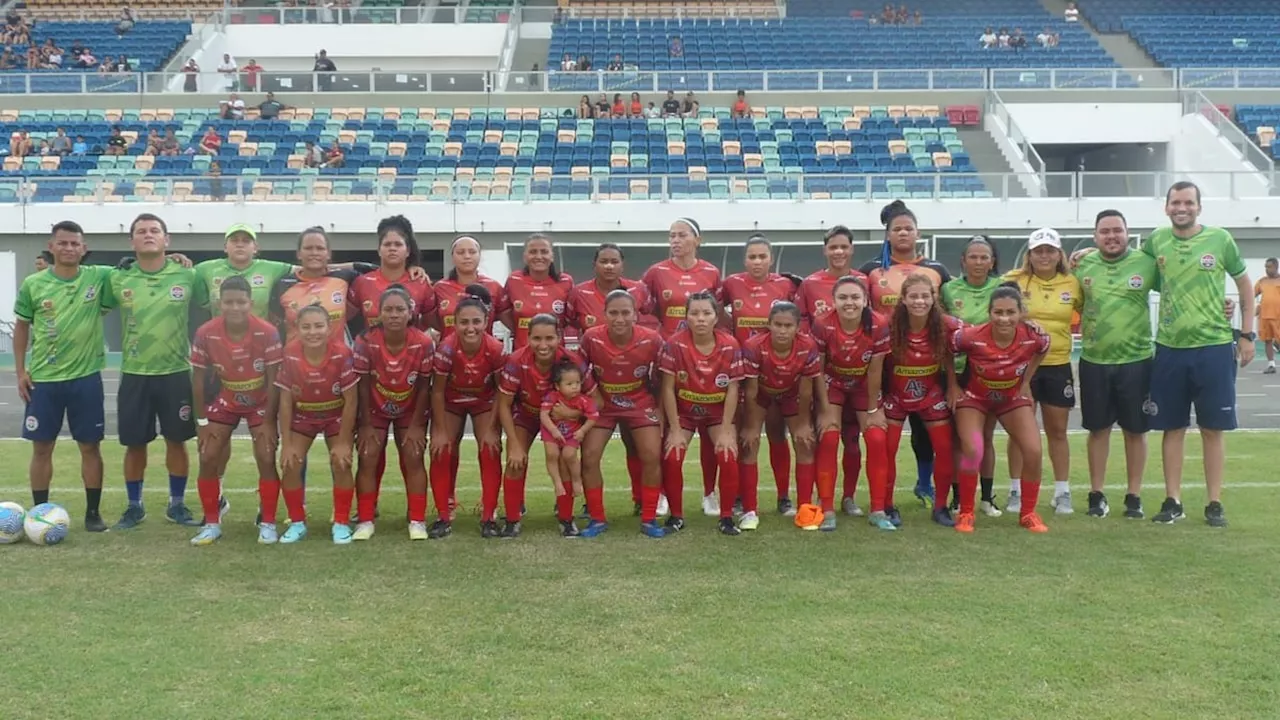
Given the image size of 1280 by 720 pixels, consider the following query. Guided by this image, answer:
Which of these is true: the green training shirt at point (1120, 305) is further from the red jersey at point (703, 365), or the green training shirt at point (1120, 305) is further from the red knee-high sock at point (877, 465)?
the red jersey at point (703, 365)

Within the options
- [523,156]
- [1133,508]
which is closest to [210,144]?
[523,156]

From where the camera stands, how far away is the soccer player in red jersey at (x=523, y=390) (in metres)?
6.23

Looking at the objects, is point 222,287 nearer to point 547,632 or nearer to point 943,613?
point 547,632

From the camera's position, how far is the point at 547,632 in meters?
4.47

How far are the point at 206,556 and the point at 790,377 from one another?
3.41m

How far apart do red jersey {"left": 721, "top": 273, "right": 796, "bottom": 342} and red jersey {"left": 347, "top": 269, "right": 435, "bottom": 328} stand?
1960 mm

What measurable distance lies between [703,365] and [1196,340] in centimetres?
295

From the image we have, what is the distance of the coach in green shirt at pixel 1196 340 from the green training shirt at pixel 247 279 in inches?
218

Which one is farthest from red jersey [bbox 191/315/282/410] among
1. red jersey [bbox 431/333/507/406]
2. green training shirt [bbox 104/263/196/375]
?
red jersey [bbox 431/333/507/406]

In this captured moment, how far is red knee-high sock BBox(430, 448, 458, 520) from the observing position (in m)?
6.35

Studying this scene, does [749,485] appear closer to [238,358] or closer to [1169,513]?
[1169,513]

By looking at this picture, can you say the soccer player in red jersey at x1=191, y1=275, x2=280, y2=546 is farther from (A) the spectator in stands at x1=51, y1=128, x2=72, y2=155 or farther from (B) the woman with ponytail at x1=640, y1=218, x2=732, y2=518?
(A) the spectator in stands at x1=51, y1=128, x2=72, y2=155

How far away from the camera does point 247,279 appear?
6.80 m

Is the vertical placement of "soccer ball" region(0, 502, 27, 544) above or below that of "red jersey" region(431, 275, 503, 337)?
below
